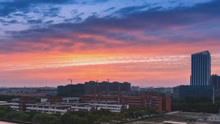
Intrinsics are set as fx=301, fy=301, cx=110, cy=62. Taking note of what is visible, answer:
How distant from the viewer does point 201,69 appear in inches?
3374

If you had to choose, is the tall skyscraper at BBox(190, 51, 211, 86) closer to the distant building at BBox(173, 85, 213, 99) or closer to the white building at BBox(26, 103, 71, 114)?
the distant building at BBox(173, 85, 213, 99)

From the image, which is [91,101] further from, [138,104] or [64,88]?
[64,88]

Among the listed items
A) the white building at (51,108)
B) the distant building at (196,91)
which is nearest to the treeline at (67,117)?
the white building at (51,108)

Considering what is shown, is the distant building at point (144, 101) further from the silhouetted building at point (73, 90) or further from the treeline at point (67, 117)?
the silhouetted building at point (73, 90)

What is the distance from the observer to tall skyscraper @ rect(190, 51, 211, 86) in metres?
84.1

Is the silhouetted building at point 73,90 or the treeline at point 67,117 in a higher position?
the silhouetted building at point 73,90

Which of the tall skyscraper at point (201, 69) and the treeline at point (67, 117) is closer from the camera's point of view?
Result: the treeline at point (67, 117)

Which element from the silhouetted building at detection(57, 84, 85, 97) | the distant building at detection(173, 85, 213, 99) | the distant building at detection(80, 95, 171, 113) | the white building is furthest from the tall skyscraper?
the white building

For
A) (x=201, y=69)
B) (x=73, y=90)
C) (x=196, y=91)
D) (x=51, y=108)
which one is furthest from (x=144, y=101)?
(x=201, y=69)

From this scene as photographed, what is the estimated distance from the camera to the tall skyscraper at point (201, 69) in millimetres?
84062

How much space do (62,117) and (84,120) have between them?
1676 millimetres

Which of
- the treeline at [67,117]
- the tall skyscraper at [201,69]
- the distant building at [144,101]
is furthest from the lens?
the tall skyscraper at [201,69]

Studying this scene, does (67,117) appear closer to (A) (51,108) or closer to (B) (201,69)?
(A) (51,108)

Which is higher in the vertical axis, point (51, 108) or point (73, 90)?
point (73, 90)
